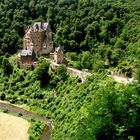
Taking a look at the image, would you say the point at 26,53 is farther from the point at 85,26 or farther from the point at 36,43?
the point at 85,26

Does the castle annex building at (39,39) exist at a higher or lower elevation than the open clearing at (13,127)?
higher

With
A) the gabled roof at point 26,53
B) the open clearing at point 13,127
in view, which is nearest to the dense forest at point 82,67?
the gabled roof at point 26,53

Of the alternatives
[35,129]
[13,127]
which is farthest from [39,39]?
[35,129]

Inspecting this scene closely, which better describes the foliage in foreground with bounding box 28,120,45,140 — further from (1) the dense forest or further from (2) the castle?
(2) the castle

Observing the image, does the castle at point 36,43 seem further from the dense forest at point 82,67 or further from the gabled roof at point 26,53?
the dense forest at point 82,67

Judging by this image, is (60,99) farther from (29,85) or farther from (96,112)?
(96,112)

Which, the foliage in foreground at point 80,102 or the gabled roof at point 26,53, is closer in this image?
the foliage in foreground at point 80,102

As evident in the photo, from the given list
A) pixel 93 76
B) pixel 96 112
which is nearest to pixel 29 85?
pixel 93 76
